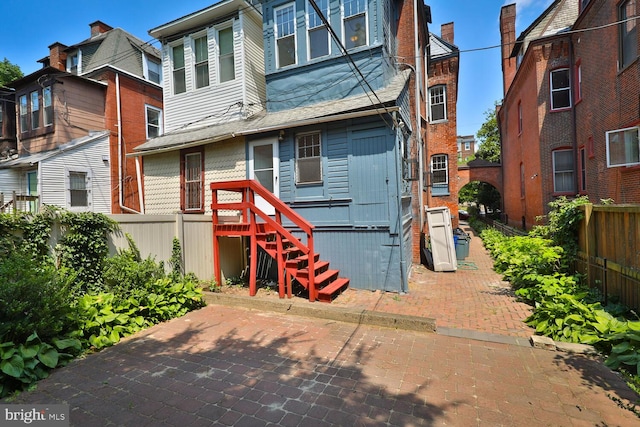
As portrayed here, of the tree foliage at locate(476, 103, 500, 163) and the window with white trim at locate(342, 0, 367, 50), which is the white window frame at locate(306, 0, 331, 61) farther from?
the tree foliage at locate(476, 103, 500, 163)

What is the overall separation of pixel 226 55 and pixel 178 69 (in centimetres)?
201

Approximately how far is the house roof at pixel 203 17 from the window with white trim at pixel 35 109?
7270mm

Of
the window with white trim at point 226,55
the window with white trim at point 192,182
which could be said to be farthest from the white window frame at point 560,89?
the window with white trim at point 192,182

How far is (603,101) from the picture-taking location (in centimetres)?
1020

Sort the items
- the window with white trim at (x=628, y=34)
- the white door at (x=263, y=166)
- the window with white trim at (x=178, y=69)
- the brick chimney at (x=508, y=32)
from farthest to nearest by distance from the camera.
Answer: the brick chimney at (x=508, y=32) → the window with white trim at (x=178, y=69) → the window with white trim at (x=628, y=34) → the white door at (x=263, y=166)

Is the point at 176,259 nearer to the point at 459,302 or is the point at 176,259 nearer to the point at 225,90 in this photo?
the point at 225,90

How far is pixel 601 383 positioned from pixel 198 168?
382 inches

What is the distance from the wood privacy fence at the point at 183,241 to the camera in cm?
595

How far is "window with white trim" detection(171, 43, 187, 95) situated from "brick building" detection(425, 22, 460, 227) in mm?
11723

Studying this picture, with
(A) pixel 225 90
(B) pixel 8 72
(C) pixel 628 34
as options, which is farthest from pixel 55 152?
(C) pixel 628 34

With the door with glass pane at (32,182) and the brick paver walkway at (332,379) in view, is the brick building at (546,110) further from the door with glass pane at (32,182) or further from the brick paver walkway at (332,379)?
the door with glass pane at (32,182)

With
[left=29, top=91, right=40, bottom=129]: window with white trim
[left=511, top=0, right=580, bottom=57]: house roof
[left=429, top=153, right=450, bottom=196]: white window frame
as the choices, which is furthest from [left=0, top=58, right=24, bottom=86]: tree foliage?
[left=511, top=0, right=580, bottom=57]: house roof

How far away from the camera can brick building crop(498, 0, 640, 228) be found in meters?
8.88

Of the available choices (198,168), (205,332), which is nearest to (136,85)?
(198,168)
